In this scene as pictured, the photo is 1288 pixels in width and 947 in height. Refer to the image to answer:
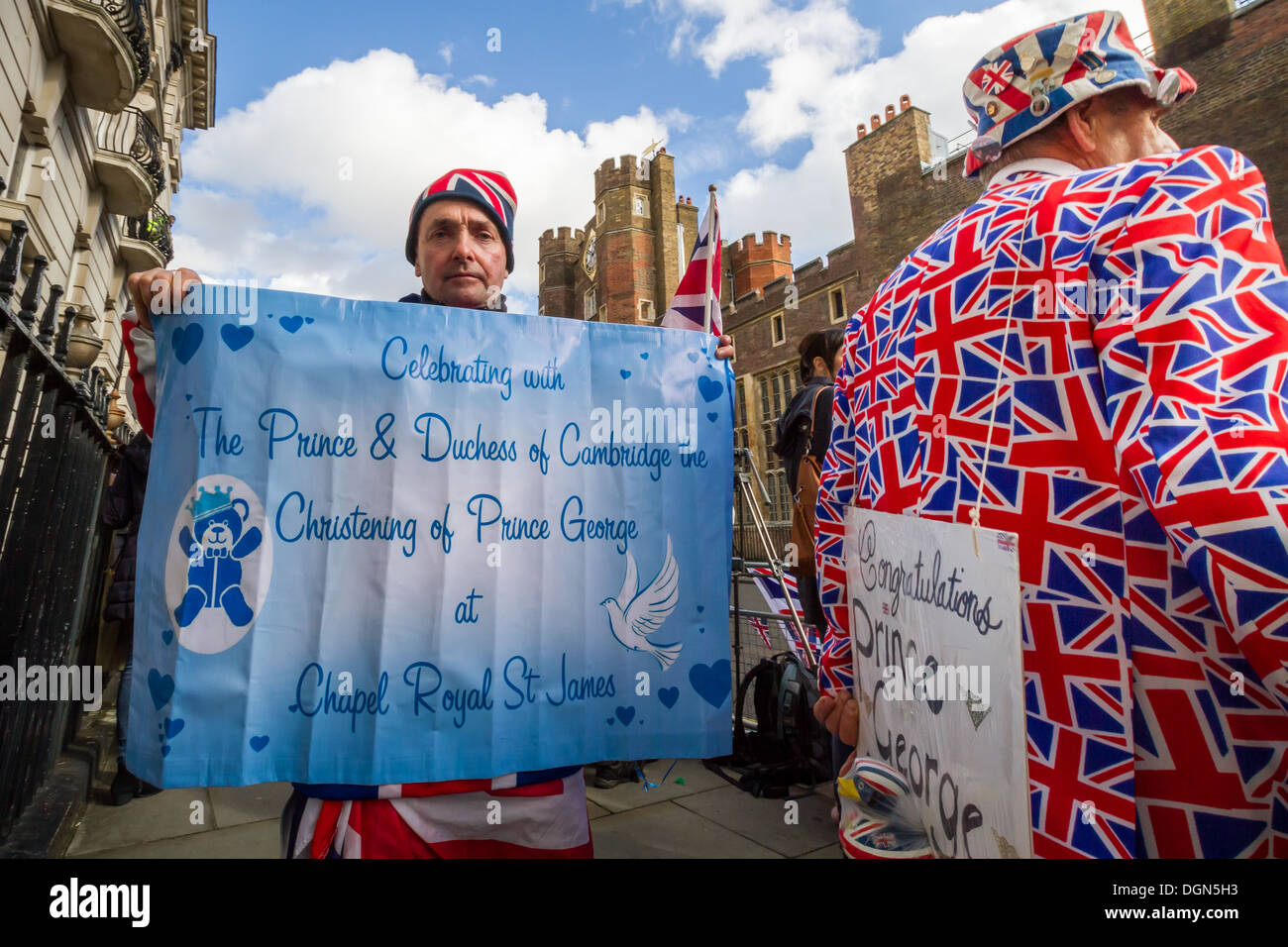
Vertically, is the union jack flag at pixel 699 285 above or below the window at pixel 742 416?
below

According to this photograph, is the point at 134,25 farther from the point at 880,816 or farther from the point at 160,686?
the point at 880,816

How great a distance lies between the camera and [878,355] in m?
1.29

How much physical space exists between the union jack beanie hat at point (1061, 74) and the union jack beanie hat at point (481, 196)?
1.28 meters

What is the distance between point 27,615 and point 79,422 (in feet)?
3.45

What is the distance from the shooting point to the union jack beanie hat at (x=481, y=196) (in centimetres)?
188

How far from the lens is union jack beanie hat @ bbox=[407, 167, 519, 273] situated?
1.88m

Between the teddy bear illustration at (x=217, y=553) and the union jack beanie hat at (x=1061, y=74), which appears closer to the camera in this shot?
the union jack beanie hat at (x=1061, y=74)

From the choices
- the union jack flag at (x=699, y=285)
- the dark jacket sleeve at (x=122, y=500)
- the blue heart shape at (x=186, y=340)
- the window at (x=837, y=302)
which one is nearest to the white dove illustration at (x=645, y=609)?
the union jack flag at (x=699, y=285)

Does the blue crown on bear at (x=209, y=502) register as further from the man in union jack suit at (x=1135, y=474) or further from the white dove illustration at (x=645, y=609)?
the man in union jack suit at (x=1135, y=474)

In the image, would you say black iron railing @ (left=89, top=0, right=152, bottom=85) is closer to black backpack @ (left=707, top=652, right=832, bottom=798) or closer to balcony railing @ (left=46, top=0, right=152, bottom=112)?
balcony railing @ (left=46, top=0, right=152, bottom=112)

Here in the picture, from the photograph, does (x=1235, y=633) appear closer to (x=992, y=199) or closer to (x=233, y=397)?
(x=992, y=199)


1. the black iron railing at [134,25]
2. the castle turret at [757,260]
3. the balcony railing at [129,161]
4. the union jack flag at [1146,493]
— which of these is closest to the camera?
the union jack flag at [1146,493]

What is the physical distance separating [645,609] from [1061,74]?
4.47 ft
